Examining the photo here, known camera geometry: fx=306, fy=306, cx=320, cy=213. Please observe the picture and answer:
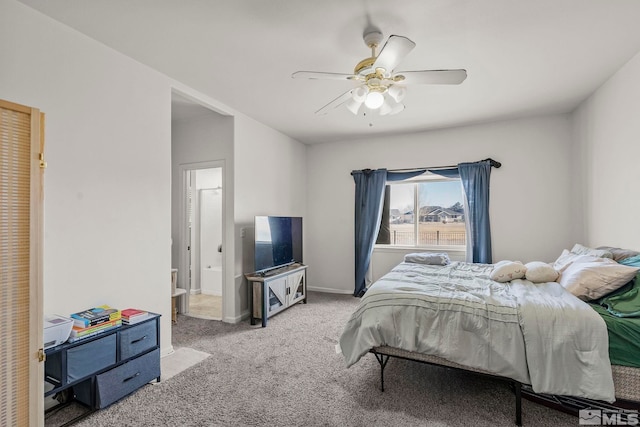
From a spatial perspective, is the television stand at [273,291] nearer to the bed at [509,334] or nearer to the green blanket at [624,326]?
the bed at [509,334]

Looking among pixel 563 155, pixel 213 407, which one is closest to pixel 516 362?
pixel 213 407

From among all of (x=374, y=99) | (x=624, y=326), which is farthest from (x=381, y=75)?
(x=624, y=326)

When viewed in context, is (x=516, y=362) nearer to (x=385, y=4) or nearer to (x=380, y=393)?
(x=380, y=393)

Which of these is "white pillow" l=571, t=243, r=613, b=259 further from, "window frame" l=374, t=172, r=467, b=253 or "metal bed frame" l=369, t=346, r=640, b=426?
"window frame" l=374, t=172, r=467, b=253

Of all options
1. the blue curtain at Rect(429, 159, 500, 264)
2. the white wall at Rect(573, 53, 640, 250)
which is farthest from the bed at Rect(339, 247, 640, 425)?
the blue curtain at Rect(429, 159, 500, 264)

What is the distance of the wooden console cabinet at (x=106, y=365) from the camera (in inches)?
73.5

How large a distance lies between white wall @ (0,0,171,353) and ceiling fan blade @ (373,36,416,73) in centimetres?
204

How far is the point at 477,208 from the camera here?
171 inches

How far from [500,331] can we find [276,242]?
2770 mm

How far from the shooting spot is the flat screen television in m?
3.78

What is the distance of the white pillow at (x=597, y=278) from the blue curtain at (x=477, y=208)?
1841 mm

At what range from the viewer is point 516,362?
6.30ft

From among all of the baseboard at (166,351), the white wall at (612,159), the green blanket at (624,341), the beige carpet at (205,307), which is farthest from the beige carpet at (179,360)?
the white wall at (612,159)
